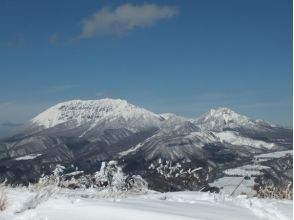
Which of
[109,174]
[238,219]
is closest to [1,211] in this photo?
[238,219]

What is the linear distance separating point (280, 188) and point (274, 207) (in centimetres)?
412

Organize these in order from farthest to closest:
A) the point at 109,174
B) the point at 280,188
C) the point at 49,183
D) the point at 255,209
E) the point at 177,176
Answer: the point at 177,176 → the point at 109,174 → the point at 280,188 → the point at 49,183 → the point at 255,209

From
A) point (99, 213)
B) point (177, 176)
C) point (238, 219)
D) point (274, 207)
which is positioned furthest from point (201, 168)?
point (99, 213)

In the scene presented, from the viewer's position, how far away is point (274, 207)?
9688 mm

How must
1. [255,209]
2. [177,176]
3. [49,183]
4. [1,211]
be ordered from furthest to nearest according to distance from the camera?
[177,176]
[49,183]
[255,209]
[1,211]

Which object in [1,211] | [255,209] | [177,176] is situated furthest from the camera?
[177,176]

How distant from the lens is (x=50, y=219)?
620 cm

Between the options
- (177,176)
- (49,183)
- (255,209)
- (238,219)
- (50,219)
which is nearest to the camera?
(50,219)

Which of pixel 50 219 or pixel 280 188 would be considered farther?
pixel 280 188

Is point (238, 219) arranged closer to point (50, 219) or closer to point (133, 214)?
point (133, 214)

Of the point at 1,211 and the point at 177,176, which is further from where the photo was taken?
the point at 177,176

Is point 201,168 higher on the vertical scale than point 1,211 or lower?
higher

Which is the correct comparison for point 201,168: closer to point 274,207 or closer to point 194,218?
point 274,207

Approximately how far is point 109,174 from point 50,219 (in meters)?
10.6
